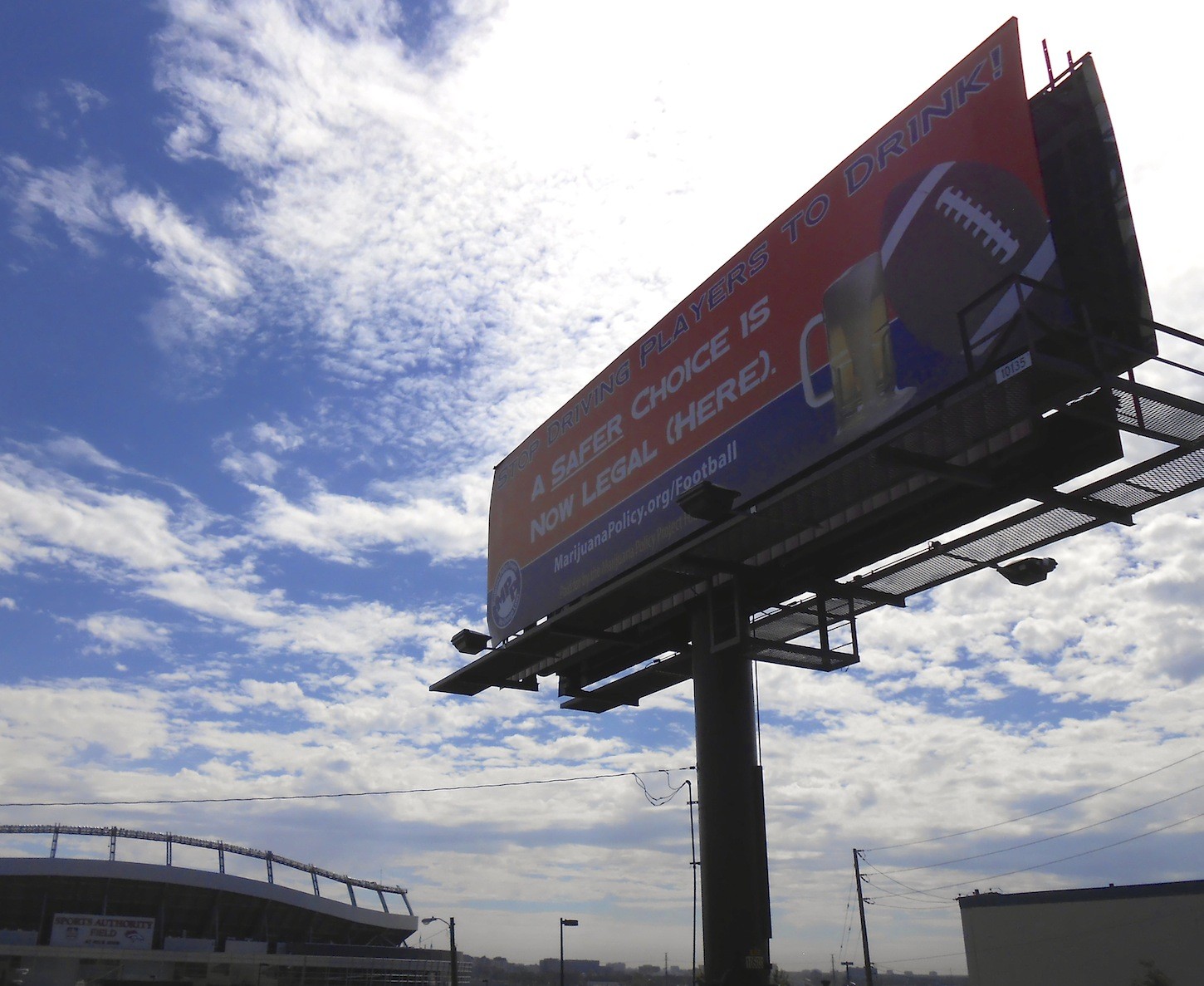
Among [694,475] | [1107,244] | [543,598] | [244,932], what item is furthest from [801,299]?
[244,932]

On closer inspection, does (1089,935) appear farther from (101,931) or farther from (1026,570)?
(101,931)

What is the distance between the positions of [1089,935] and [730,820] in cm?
3004

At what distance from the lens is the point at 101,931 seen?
7181 cm

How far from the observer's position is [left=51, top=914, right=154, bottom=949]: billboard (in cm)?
7019

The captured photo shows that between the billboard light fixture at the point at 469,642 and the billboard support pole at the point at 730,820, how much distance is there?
4678 millimetres

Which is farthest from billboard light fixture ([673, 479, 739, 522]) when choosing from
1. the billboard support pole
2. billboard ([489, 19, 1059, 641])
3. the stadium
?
the stadium

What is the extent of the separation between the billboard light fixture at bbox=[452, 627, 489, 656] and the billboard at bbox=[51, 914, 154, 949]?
68.6 meters

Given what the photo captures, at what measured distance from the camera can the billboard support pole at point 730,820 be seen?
1280 centimetres

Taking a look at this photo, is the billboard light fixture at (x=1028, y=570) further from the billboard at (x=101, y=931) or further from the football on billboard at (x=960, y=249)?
the billboard at (x=101, y=931)

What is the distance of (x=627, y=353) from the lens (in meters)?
16.3

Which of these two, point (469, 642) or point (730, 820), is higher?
point (469, 642)

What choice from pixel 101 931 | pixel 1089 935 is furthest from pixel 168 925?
pixel 1089 935

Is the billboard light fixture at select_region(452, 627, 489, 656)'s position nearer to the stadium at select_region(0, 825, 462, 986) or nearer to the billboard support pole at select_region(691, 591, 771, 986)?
the billboard support pole at select_region(691, 591, 771, 986)

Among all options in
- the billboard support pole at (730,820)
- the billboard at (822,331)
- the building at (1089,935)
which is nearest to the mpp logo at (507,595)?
the billboard at (822,331)
